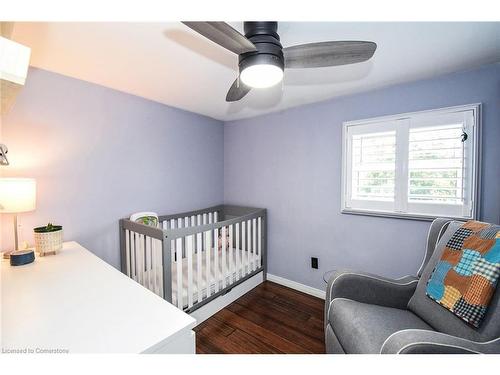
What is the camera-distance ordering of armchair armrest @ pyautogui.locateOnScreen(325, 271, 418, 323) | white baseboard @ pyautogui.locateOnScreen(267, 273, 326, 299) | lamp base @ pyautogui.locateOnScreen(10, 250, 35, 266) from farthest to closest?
1. white baseboard @ pyautogui.locateOnScreen(267, 273, 326, 299)
2. armchair armrest @ pyautogui.locateOnScreen(325, 271, 418, 323)
3. lamp base @ pyautogui.locateOnScreen(10, 250, 35, 266)

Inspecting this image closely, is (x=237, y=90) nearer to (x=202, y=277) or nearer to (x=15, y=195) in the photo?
(x=15, y=195)

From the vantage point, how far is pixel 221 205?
314 centimetres

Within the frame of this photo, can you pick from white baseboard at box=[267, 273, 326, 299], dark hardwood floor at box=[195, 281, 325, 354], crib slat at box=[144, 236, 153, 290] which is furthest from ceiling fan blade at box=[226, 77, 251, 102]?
white baseboard at box=[267, 273, 326, 299]

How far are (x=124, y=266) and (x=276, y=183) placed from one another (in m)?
1.88

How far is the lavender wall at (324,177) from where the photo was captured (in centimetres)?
162

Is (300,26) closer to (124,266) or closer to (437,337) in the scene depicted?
(437,337)

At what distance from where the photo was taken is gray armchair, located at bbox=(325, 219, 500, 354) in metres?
0.87

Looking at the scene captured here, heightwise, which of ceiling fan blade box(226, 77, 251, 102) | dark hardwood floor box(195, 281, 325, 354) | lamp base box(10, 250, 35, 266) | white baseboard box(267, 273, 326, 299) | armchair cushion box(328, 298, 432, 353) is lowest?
dark hardwood floor box(195, 281, 325, 354)

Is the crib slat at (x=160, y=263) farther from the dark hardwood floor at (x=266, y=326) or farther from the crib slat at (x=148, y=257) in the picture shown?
the dark hardwood floor at (x=266, y=326)

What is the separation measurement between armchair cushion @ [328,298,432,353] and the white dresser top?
0.86 m

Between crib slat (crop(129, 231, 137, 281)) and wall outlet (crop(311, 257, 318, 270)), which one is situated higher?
crib slat (crop(129, 231, 137, 281))

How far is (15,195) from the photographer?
1332 millimetres

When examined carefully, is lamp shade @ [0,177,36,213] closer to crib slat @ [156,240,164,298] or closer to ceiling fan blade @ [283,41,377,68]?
crib slat @ [156,240,164,298]

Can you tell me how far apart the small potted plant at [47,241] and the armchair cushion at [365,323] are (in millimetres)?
1898
